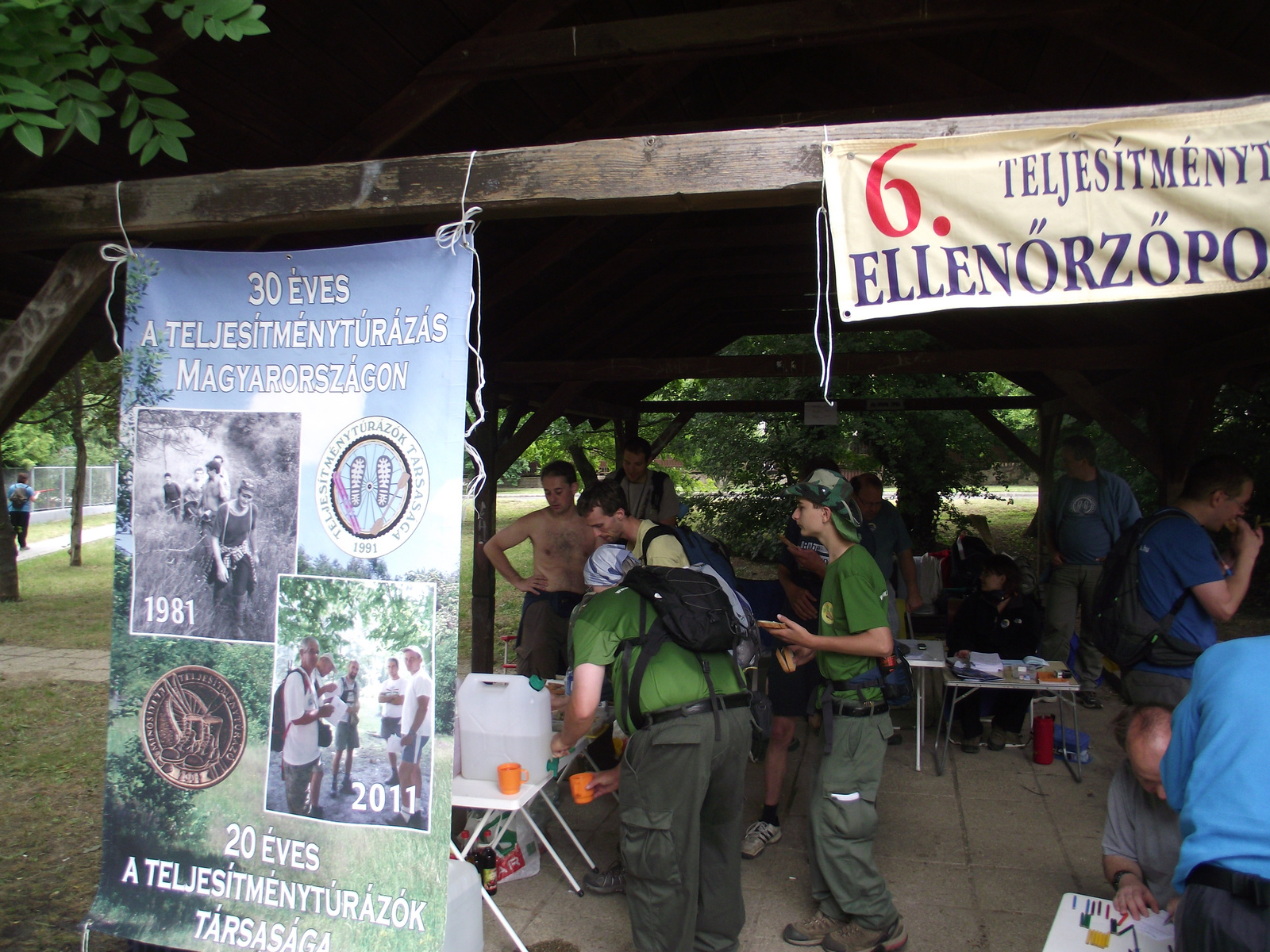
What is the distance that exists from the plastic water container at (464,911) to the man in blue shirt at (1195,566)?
2.44 m

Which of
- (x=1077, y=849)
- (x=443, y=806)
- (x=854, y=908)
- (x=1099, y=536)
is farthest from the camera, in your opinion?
(x=1099, y=536)

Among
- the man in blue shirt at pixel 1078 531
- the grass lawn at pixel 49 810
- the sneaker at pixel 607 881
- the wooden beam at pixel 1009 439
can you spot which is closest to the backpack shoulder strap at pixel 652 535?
the sneaker at pixel 607 881

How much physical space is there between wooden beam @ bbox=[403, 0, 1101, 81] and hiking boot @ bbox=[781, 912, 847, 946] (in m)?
3.32

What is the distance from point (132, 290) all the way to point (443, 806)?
1789mm

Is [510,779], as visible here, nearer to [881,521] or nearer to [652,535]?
[652,535]

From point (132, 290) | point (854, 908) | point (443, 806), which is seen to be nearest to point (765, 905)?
point (854, 908)

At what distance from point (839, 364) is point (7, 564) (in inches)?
454

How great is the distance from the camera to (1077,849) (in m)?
3.74

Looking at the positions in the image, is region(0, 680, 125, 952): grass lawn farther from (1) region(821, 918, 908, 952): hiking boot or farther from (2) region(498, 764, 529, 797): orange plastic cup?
(1) region(821, 918, 908, 952): hiking boot

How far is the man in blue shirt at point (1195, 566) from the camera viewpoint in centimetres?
288

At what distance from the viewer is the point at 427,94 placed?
3514 millimetres

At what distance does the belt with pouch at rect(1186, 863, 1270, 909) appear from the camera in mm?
1577

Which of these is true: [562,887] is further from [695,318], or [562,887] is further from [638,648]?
[695,318]

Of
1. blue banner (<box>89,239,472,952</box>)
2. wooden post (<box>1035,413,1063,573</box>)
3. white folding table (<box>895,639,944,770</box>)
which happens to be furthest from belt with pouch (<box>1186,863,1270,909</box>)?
wooden post (<box>1035,413,1063,573</box>)
